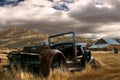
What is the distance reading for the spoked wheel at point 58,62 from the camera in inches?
438

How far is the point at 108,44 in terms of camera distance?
96.6m

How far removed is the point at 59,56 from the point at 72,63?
1411 millimetres

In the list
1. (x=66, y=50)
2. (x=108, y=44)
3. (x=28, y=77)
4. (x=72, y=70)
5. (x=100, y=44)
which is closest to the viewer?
(x=28, y=77)

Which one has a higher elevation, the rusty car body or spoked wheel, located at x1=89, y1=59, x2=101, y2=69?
the rusty car body

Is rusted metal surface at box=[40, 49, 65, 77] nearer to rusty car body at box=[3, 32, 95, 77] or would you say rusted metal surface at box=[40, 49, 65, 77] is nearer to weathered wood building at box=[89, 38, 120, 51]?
rusty car body at box=[3, 32, 95, 77]

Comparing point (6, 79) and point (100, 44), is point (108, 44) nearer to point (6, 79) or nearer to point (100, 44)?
point (100, 44)

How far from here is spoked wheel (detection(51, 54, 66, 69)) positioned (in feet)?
36.5

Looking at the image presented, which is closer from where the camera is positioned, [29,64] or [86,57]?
[29,64]

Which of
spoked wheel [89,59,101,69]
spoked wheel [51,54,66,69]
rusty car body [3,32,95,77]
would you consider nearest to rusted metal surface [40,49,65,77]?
rusty car body [3,32,95,77]

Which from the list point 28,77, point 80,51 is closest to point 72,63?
point 80,51

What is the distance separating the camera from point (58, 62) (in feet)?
37.4

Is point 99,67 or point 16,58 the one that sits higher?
point 16,58

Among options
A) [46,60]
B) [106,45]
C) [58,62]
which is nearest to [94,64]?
[58,62]

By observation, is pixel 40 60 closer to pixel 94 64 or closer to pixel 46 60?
pixel 46 60
